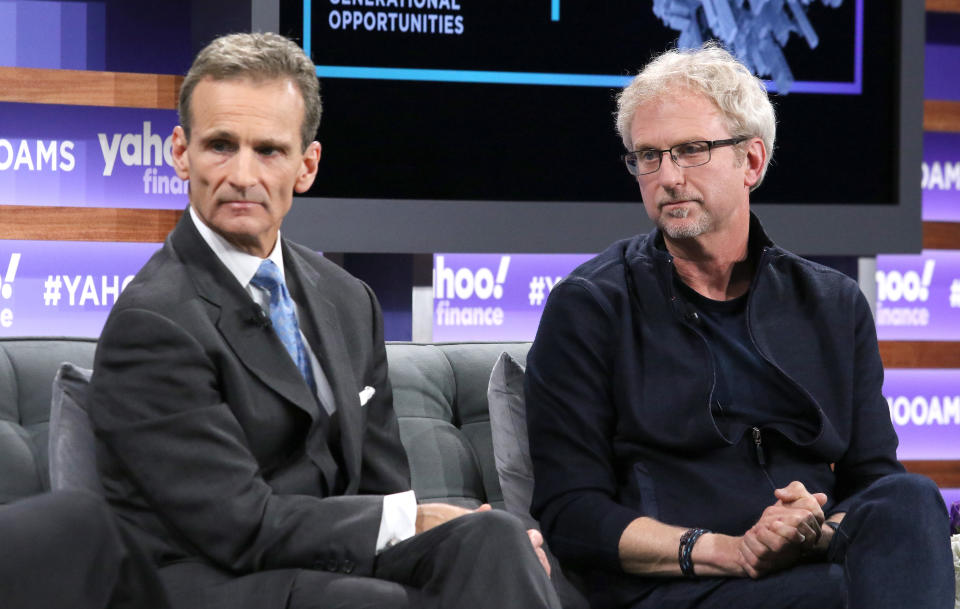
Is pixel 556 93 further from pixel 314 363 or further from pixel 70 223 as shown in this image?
pixel 314 363

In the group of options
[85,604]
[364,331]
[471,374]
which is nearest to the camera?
[85,604]

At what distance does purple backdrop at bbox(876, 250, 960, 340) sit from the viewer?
4.87 meters

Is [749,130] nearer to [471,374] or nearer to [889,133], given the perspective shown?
Answer: [471,374]

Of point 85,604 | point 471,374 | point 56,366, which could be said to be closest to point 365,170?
point 471,374

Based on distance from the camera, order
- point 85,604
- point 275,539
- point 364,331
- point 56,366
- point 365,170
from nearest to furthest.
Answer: point 85,604, point 275,539, point 364,331, point 56,366, point 365,170

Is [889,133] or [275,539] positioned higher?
[889,133]

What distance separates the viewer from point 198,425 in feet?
5.95

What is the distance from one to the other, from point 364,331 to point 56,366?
2.06ft

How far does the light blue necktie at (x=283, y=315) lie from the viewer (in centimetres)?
204

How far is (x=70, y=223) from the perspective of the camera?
12.3 feet

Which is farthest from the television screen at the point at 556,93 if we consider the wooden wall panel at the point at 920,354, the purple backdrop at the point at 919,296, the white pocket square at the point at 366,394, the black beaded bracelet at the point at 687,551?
the black beaded bracelet at the point at 687,551

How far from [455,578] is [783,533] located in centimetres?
61

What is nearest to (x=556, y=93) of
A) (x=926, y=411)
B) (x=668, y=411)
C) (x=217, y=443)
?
(x=668, y=411)

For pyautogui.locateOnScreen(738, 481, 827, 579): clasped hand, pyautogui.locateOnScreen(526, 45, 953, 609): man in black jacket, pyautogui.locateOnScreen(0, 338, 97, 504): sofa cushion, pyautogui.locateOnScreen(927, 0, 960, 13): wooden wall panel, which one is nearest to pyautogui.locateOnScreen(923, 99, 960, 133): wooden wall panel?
pyautogui.locateOnScreen(927, 0, 960, 13): wooden wall panel
